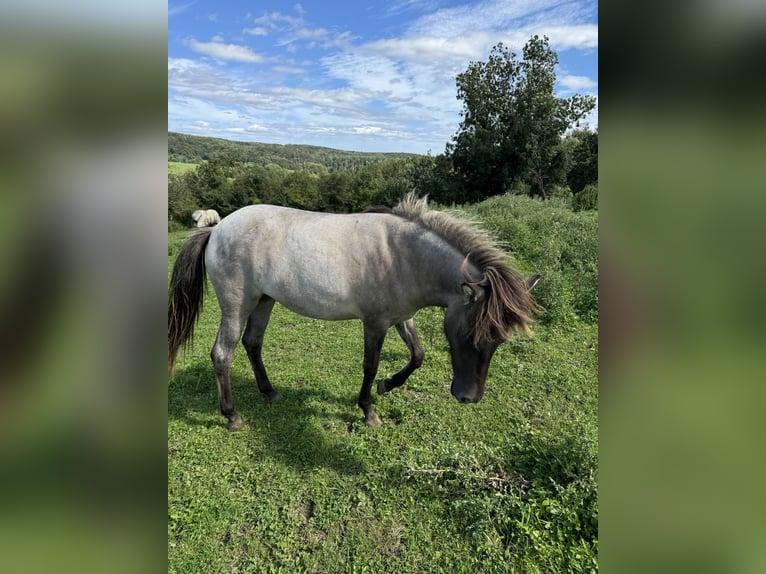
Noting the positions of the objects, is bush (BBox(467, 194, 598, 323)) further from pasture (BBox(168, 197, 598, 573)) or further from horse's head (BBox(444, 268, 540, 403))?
horse's head (BBox(444, 268, 540, 403))

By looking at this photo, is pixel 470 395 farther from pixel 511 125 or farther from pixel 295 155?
pixel 295 155

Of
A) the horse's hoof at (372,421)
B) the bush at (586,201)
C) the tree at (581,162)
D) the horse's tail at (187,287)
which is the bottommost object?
the horse's hoof at (372,421)

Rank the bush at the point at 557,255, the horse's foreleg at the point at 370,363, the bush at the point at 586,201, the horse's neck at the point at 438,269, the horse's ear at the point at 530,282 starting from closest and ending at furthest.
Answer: the horse's ear at the point at 530,282 < the horse's neck at the point at 438,269 < the horse's foreleg at the point at 370,363 < the bush at the point at 557,255 < the bush at the point at 586,201

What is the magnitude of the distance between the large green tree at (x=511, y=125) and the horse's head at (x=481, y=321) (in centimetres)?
2251

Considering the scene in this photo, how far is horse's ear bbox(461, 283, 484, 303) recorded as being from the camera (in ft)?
9.68

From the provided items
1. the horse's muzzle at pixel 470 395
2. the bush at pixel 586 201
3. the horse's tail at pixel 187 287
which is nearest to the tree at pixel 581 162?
the bush at pixel 586 201

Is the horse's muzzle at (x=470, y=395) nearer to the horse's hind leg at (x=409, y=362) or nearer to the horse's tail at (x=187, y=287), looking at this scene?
the horse's hind leg at (x=409, y=362)

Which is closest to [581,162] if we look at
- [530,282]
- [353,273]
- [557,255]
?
[557,255]

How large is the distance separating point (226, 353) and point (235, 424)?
27.6 inches

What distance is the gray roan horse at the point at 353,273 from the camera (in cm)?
323

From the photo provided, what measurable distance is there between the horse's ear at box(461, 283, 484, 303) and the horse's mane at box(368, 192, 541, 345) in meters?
0.02

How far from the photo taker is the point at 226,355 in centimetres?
398
